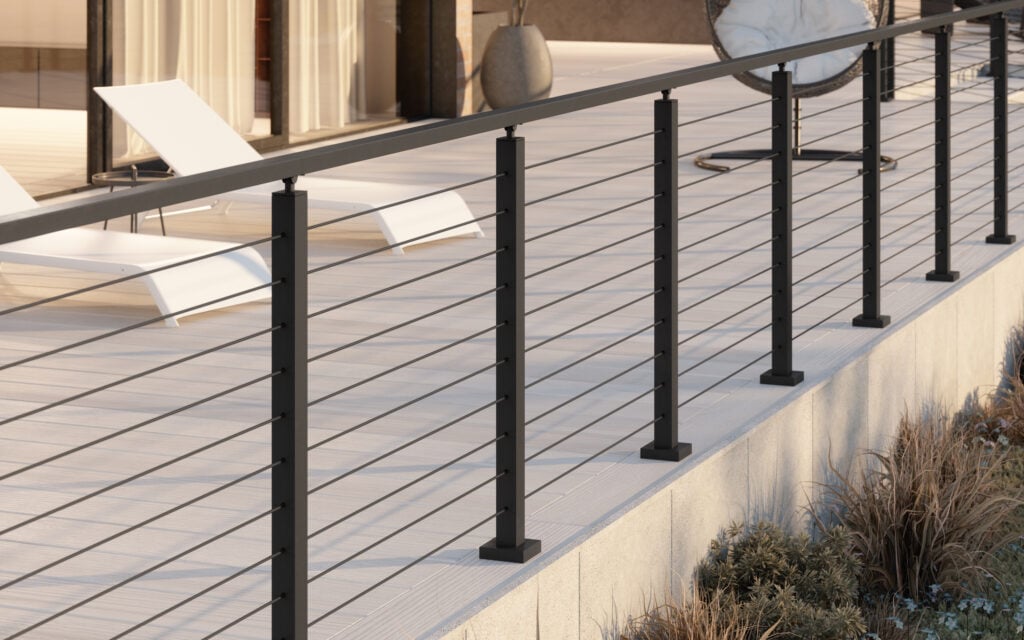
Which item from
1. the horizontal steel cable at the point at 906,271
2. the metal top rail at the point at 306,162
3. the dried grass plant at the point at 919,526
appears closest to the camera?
the metal top rail at the point at 306,162

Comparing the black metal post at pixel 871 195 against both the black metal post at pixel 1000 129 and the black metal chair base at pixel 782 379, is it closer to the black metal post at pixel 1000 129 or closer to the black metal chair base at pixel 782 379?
the black metal chair base at pixel 782 379

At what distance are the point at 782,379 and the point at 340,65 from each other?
6684 mm

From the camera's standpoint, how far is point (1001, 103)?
6.69 metres

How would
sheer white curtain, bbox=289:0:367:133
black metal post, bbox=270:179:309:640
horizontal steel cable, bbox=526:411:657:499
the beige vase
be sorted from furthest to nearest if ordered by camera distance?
1. the beige vase
2. sheer white curtain, bbox=289:0:367:133
3. horizontal steel cable, bbox=526:411:657:499
4. black metal post, bbox=270:179:309:640

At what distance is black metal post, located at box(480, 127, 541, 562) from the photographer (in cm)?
321

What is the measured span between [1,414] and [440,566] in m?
1.64

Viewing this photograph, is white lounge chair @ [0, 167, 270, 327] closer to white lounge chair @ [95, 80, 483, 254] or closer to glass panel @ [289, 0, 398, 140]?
white lounge chair @ [95, 80, 483, 254]

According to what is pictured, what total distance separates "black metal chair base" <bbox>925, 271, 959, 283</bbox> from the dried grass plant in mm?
1320

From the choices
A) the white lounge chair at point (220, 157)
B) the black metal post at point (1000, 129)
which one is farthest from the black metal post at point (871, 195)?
the white lounge chair at point (220, 157)

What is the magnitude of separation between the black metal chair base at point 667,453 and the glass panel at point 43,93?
5.00m

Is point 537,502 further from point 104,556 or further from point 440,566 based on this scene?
point 104,556

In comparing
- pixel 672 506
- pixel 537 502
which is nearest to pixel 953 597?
pixel 672 506

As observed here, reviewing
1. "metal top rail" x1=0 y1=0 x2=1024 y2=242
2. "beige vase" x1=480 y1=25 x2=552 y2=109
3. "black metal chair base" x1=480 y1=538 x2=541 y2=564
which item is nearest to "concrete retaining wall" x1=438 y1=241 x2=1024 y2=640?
"black metal chair base" x1=480 y1=538 x2=541 y2=564

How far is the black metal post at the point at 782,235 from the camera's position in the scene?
181 inches
